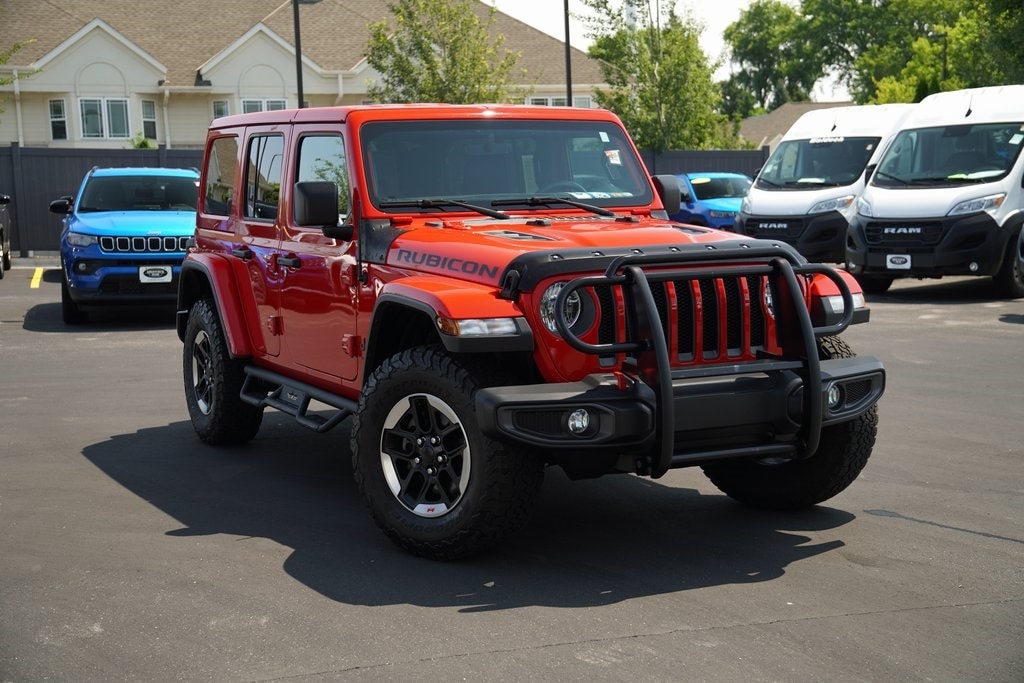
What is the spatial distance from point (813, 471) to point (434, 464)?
1848mm

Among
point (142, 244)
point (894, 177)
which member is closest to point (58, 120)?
point (142, 244)

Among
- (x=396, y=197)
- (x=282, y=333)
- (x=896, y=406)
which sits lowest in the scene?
(x=896, y=406)

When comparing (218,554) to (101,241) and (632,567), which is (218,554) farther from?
(101,241)

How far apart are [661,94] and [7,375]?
28.2 metres

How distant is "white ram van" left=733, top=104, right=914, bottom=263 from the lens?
65.2 feet

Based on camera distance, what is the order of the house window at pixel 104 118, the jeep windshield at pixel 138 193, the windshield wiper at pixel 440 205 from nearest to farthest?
the windshield wiper at pixel 440 205 < the jeep windshield at pixel 138 193 < the house window at pixel 104 118

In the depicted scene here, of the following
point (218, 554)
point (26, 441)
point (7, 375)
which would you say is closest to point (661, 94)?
point (7, 375)

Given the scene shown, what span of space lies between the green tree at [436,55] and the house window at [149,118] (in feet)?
51.3

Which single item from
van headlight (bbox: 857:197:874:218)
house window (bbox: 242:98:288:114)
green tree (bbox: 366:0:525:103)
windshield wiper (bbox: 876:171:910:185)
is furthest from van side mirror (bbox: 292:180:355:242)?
house window (bbox: 242:98:288:114)

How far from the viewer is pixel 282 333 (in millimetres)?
7652

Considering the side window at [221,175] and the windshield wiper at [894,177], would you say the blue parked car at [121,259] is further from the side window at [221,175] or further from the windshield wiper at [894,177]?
the windshield wiper at [894,177]

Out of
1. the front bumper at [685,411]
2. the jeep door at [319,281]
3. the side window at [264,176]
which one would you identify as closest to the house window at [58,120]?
the side window at [264,176]

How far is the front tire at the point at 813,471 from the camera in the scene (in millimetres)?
6301

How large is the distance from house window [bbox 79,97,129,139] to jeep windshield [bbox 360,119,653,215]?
4363 cm
